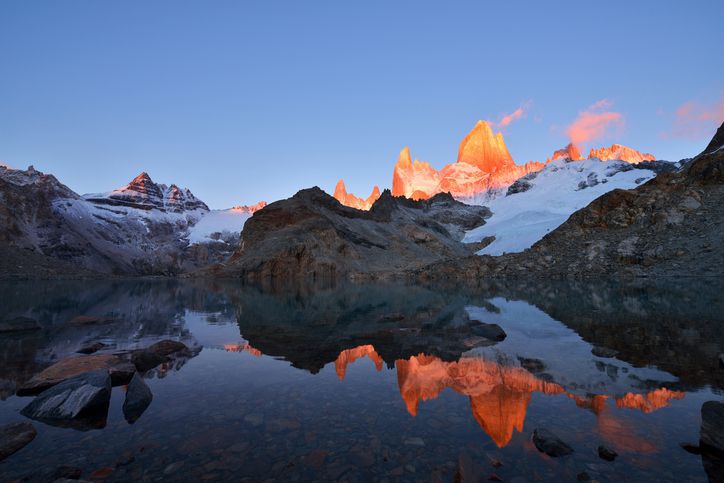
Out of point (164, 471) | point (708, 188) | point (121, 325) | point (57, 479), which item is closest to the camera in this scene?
point (57, 479)

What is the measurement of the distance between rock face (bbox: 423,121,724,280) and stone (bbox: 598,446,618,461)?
4548cm

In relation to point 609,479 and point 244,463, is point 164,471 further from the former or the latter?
point 609,479

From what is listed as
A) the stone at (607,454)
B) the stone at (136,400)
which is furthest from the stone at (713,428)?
the stone at (136,400)

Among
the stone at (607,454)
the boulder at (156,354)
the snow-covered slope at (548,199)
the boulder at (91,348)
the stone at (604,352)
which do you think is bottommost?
the stone at (607,454)

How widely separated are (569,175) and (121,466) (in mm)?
180303

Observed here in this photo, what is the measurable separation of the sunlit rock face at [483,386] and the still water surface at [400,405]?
2.5 inches

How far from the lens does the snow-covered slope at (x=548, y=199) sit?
105m

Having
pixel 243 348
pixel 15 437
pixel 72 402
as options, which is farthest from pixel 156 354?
pixel 15 437

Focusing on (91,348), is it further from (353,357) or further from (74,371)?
(353,357)

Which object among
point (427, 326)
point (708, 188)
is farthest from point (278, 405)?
point (708, 188)

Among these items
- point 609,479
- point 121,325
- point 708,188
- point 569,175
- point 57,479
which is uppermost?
point 569,175

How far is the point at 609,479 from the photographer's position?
6.06 metres

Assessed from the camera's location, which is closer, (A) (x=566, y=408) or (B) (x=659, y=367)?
(A) (x=566, y=408)

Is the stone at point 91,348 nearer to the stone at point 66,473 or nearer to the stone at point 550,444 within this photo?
the stone at point 66,473
